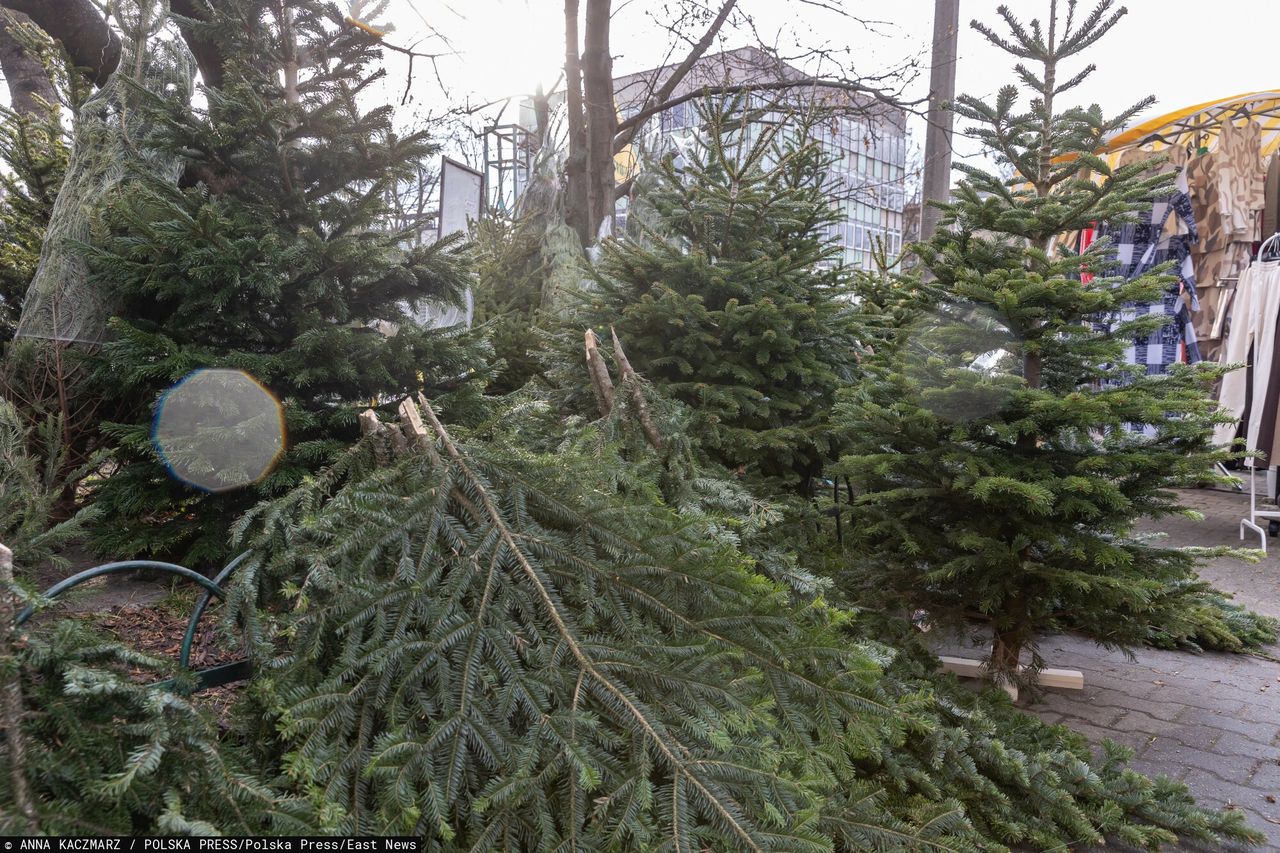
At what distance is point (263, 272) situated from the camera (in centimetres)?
310

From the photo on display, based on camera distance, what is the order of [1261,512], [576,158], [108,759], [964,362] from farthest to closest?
1. [576,158]
2. [1261,512]
3. [964,362]
4. [108,759]

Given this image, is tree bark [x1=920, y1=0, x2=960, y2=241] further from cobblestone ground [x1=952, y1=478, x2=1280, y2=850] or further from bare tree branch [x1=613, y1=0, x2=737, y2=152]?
cobblestone ground [x1=952, y1=478, x2=1280, y2=850]

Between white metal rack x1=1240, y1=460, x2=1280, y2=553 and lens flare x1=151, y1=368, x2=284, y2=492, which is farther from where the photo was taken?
A: white metal rack x1=1240, y1=460, x2=1280, y2=553

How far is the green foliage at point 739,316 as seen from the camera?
389 cm

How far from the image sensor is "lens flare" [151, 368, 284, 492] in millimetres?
3041

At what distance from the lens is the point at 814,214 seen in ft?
15.6

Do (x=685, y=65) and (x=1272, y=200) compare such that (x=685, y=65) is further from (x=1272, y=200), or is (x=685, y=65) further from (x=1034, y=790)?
(x=1034, y=790)

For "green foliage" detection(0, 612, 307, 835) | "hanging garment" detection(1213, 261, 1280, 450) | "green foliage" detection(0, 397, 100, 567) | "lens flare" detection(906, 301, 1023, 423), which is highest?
"hanging garment" detection(1213, 261, 1280, 450)

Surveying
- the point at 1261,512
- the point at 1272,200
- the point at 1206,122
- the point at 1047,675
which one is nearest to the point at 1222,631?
the point at 1047,675

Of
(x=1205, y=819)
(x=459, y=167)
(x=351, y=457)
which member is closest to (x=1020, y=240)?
(x=1205, y=819)

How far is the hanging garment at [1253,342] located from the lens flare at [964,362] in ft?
13.5

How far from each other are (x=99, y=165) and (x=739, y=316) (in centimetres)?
307

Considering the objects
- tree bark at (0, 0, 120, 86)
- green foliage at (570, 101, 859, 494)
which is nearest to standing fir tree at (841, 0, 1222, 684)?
green foliage at (570, 101, 859, 494)

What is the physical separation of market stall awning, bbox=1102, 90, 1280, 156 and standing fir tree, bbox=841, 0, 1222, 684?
13.8 feet
